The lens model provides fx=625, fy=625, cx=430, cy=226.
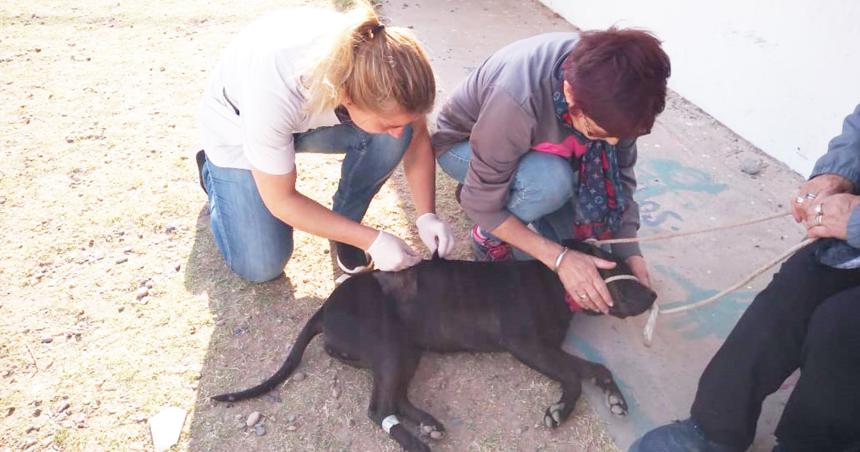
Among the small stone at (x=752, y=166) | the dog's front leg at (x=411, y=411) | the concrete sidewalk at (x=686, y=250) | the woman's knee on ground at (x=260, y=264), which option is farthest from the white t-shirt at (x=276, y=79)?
the small stone at (x=752, y=166)

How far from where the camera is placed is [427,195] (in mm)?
2633

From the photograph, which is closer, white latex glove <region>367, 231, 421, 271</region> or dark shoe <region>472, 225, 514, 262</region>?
white latex glove <region>367, 231, 421, 271</region>

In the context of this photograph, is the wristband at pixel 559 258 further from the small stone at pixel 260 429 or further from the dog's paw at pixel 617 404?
the small stone at pixel 260 429

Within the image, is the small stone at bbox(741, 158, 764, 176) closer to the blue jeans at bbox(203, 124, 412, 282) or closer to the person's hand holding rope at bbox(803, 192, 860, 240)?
the person's hand holding rope at bbox(803, 192, 860, 240)

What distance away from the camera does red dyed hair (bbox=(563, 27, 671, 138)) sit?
68.5 inches

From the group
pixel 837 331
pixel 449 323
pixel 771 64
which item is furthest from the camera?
pixel 771 64

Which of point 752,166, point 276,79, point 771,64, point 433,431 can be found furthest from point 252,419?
point 771,64

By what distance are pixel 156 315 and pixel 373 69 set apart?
146cm

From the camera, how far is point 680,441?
72.7 inches

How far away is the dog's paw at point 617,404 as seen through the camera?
2.15 meters

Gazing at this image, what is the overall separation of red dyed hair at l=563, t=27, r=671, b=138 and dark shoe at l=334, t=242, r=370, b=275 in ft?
4.14

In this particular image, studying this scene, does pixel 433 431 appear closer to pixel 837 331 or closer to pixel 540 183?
pixel 540 183

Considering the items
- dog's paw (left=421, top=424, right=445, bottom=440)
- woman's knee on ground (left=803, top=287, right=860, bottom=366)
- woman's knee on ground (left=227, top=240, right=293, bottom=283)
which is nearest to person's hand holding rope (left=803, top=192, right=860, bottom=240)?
woman's knee on ground (left=803, top=287, right=860, bottom=366)

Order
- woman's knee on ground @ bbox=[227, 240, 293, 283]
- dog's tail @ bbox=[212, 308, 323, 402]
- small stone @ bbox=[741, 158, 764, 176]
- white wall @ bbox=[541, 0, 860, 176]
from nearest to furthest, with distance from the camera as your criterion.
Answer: dog's tail @ bbox=[212, 308, 323, 402]
woman's knee on ground @ bbox=[227, 240, 293, 283]
white wall @ bbox=[541, 0, 860, 176]
small stone @ bbox=[741, 158, 764, 176]
